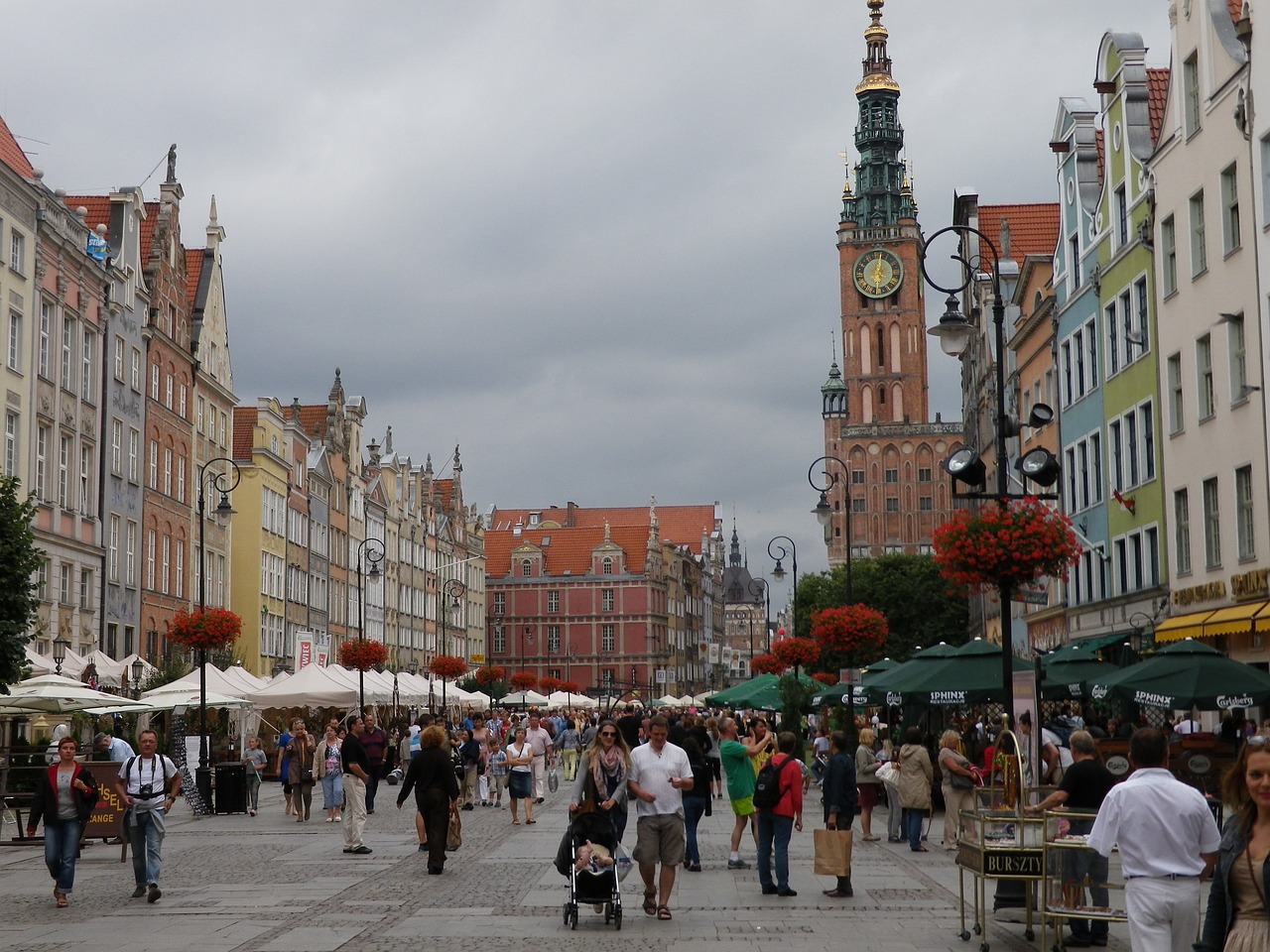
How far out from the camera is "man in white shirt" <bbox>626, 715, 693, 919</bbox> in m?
15.0

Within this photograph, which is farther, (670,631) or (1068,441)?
(670,631)

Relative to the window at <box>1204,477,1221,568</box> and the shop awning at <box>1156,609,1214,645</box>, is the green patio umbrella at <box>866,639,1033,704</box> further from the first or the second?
the window at <box>1204,477,1221,568</box>

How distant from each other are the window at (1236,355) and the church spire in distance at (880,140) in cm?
11112

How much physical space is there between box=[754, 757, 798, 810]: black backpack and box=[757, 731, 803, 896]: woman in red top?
0.5 inches

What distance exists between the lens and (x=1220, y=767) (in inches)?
910

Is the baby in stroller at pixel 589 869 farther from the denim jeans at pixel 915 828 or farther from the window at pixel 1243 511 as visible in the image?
the window at pixel 1243 511

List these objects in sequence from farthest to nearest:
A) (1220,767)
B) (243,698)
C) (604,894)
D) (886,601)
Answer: (886,601), (243,698), (1220,767), (604,894)

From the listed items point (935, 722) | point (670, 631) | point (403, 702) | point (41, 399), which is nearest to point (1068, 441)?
point (935, 722)

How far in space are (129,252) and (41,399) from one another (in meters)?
9.60

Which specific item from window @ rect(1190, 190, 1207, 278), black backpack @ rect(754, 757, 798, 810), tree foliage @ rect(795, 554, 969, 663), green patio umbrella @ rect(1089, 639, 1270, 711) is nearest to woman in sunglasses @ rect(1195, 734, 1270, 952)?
black backpack @ rect(754, 757, 798, 810)

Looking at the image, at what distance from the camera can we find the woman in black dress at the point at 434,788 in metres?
19.0

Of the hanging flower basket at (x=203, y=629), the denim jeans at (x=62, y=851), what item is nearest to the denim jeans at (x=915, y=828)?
the denim jeans at (x=62, y=851)

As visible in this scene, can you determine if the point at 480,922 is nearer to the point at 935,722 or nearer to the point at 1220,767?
the point at 1220,767

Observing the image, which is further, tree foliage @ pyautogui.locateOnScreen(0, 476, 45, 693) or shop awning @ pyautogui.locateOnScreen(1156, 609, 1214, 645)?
shop awning @ pyautogui.locateOnScreen(1156, 609, 1214, 645)
